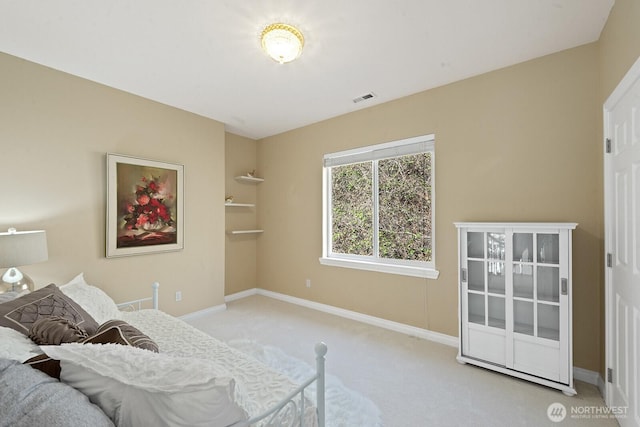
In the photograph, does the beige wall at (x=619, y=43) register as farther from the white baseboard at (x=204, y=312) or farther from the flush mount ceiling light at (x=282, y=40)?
the white baseboard at (x=204, y=312)

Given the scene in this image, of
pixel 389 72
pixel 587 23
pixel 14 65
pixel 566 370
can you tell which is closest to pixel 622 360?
pixel 566 370

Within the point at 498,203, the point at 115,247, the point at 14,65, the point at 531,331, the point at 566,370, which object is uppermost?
the point at 14,65

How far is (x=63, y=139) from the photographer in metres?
2.64

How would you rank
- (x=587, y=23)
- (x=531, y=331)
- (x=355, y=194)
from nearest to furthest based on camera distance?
(x=587, y=23)
(x=531, y=331)
(x=355, y=194)

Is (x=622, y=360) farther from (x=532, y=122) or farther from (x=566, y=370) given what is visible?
(x=532, y=122)

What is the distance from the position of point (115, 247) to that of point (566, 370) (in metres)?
4.16

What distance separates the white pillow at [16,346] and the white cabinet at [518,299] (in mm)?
2824

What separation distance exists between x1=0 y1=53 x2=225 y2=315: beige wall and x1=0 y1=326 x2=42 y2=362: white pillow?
1.55m

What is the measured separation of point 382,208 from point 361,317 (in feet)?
4.67

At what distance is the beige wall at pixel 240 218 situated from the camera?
4426 millimetres

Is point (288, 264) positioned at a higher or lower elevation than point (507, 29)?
lower

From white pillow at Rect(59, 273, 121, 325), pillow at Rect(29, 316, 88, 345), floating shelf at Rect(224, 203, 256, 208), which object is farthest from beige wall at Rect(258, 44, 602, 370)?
pillow at Rect(29, 316, 88, 345)

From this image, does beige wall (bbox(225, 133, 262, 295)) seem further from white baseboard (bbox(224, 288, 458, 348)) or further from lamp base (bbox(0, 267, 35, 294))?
lamp base (bbox(0, 267, 35, 294))

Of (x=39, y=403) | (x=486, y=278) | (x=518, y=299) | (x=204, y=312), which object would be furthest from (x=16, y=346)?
(x=518, y=299)
